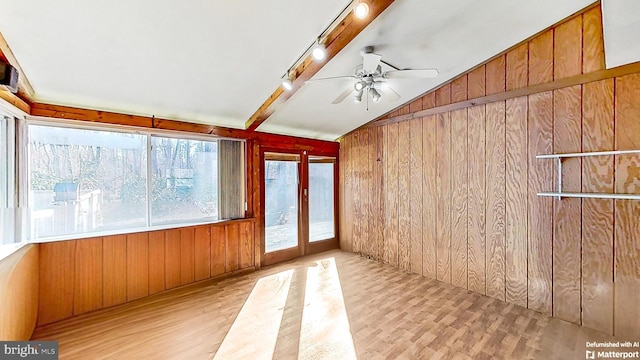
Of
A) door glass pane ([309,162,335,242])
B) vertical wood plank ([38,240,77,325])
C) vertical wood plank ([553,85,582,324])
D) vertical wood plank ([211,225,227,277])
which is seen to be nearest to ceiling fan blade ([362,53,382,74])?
vertical wood plank ([553,85,582,324])

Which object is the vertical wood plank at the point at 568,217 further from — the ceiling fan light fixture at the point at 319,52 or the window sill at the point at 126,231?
the window sill at the point at 126,231

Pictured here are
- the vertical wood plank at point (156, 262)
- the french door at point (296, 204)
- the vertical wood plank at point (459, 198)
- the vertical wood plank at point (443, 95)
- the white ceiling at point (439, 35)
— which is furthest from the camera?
the french door at point (296, 204)

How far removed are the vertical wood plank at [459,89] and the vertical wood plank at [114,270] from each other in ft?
14.6

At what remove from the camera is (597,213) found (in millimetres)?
2461

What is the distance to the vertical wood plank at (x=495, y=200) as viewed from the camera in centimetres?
306

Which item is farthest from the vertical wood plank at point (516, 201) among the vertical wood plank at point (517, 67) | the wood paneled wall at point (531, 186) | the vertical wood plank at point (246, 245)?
the vertical wood plank at point (246, 245)

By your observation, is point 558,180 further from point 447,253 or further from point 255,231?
point 255,231

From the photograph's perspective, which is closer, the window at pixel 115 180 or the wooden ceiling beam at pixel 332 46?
the wooden ceiling beam at pixel 332 46

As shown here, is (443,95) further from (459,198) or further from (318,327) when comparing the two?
(318,327)

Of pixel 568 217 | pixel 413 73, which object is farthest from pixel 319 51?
pixel 568 217

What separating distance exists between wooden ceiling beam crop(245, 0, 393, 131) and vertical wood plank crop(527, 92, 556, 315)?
2117mm

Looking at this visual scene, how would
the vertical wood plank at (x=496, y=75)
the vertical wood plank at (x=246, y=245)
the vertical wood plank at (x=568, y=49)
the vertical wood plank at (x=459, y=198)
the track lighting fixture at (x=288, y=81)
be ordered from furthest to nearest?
the vertical wood plank at (x=246, y=245)
the vertical wood plank at (x=459, y=198)
the vertical wood plank at (x=496, y=75)
the track lighting fixture at (x=288, y=81)
the vertical wood plank at (x=568, y=49)

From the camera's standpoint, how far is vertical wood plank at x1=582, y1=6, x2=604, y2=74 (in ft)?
7.75

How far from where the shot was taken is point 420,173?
3.88 metres
